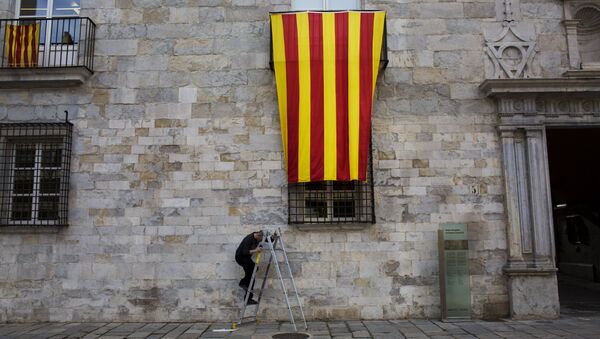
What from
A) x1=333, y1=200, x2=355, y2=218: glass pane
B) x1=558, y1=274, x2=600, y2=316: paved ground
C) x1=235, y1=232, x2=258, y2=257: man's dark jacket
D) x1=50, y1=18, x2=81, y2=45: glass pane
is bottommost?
x1=558, y1=274, x2=600, y2=316: paved ground

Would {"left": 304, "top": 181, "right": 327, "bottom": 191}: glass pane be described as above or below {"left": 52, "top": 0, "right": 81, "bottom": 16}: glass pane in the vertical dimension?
below

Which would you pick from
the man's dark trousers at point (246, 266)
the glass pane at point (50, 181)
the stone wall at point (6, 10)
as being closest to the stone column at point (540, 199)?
the man's dark trousers at point (246, 266)

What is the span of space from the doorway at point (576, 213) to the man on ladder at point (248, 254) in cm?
577

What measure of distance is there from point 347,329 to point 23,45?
7.78 metres

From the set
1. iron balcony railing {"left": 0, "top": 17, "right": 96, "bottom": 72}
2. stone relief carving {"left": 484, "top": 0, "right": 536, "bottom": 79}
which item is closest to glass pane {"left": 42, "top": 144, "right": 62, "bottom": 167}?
iron balcony railing {"left": 0, "top": 17, "right": 96, "bottom": 72}

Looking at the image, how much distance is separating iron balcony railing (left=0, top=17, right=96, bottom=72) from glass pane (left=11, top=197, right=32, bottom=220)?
2.46m

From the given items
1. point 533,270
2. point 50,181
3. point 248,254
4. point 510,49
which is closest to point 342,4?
point 510,49

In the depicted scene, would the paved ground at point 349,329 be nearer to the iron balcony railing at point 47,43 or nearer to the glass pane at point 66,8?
the iron balcony railing at point 47,43

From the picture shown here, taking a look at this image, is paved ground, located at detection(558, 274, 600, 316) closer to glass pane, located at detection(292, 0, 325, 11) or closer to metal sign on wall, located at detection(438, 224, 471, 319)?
metal sign on wall, located at detection(438, 224, 471, 319)

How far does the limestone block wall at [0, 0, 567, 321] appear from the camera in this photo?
8383 millimetres

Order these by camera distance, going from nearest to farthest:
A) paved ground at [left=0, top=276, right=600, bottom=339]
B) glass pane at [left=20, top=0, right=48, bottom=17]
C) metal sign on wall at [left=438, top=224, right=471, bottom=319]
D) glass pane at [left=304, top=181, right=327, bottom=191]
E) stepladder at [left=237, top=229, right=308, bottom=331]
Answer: paved ground at [left=0, top=276, right=600, bottom=339], stepladder at [left=237, top=229, right=308, bottom=331], metal sign on wall at [left=438, top=224, right=471, bottom=319], glass pane at [left=304, top=181, right=327, bottom=191], glass pane at [left=20, top=0, right=48, bottom=17]

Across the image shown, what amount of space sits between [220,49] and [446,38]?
4.18m

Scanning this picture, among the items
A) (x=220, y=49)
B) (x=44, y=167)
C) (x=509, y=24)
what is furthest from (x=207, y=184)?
(x=509, y=24)

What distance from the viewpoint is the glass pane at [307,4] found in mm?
9391
